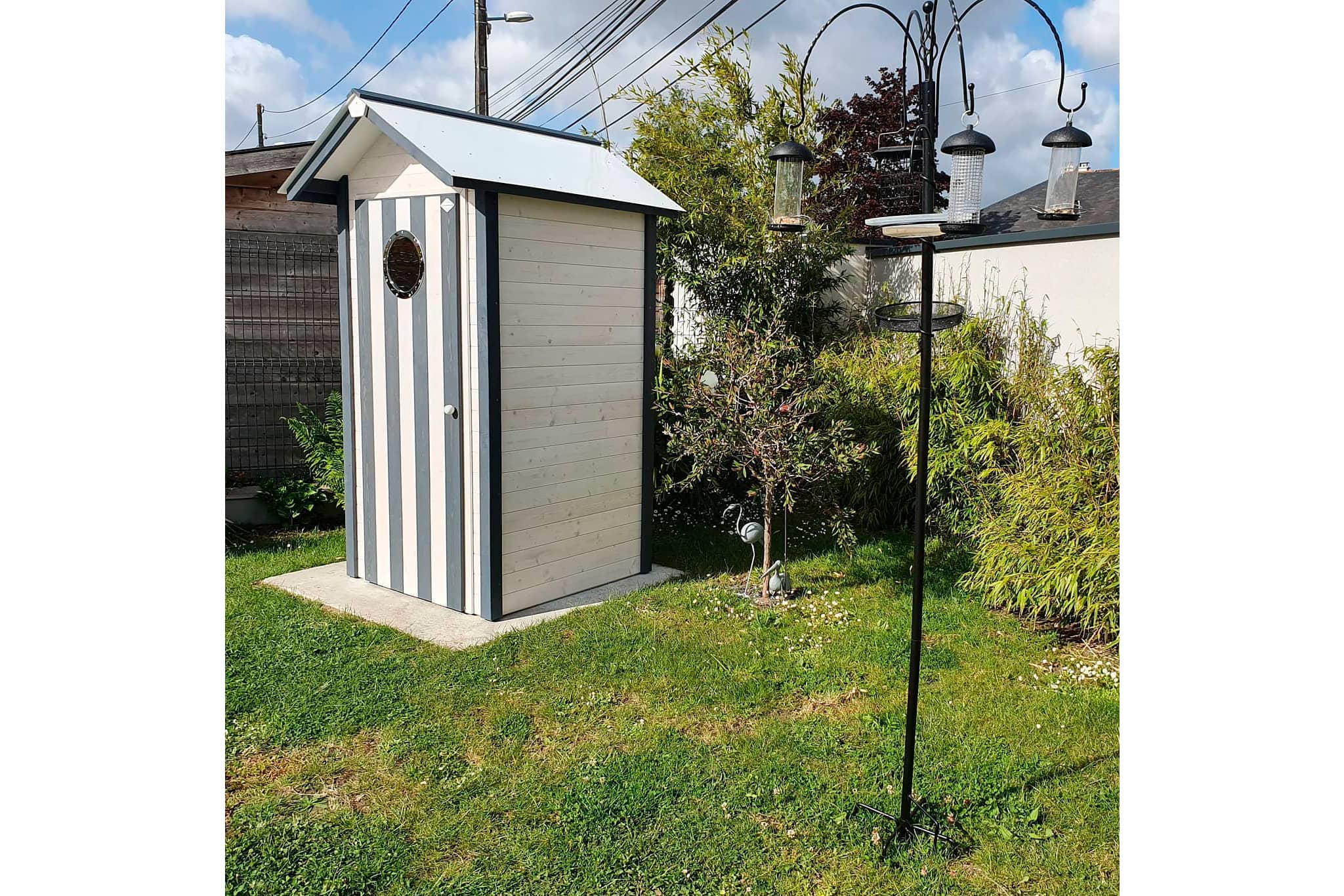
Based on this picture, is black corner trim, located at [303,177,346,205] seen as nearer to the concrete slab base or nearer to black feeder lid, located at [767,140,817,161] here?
the concrete slab base

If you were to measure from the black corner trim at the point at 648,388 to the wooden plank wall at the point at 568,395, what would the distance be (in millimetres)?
36

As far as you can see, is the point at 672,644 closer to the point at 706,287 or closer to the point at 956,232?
the point at 956,232

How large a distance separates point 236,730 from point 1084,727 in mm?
3169

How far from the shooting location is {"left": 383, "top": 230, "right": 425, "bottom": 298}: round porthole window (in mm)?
4469

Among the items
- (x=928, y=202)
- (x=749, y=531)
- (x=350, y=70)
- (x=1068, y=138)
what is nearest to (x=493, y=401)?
(x=749, y=531)

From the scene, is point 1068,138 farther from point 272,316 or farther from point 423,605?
point 272,316

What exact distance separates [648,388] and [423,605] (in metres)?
1.74

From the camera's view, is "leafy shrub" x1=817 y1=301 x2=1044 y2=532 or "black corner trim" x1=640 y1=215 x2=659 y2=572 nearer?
"black corner trim" x1=640 y1=215 x2=659 y2=572

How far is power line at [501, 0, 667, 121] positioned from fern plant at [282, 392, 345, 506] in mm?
4392

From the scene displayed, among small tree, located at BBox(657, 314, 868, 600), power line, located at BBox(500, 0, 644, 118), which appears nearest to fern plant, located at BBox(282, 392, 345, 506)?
small tree, located at BBox(657, 314, 868, 600)

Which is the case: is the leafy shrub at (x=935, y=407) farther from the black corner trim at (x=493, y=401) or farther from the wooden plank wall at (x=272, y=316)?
the wooden plank wall at (x=272, y=316)

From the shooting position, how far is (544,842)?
260 centimetres

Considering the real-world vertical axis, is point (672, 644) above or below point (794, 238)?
below
